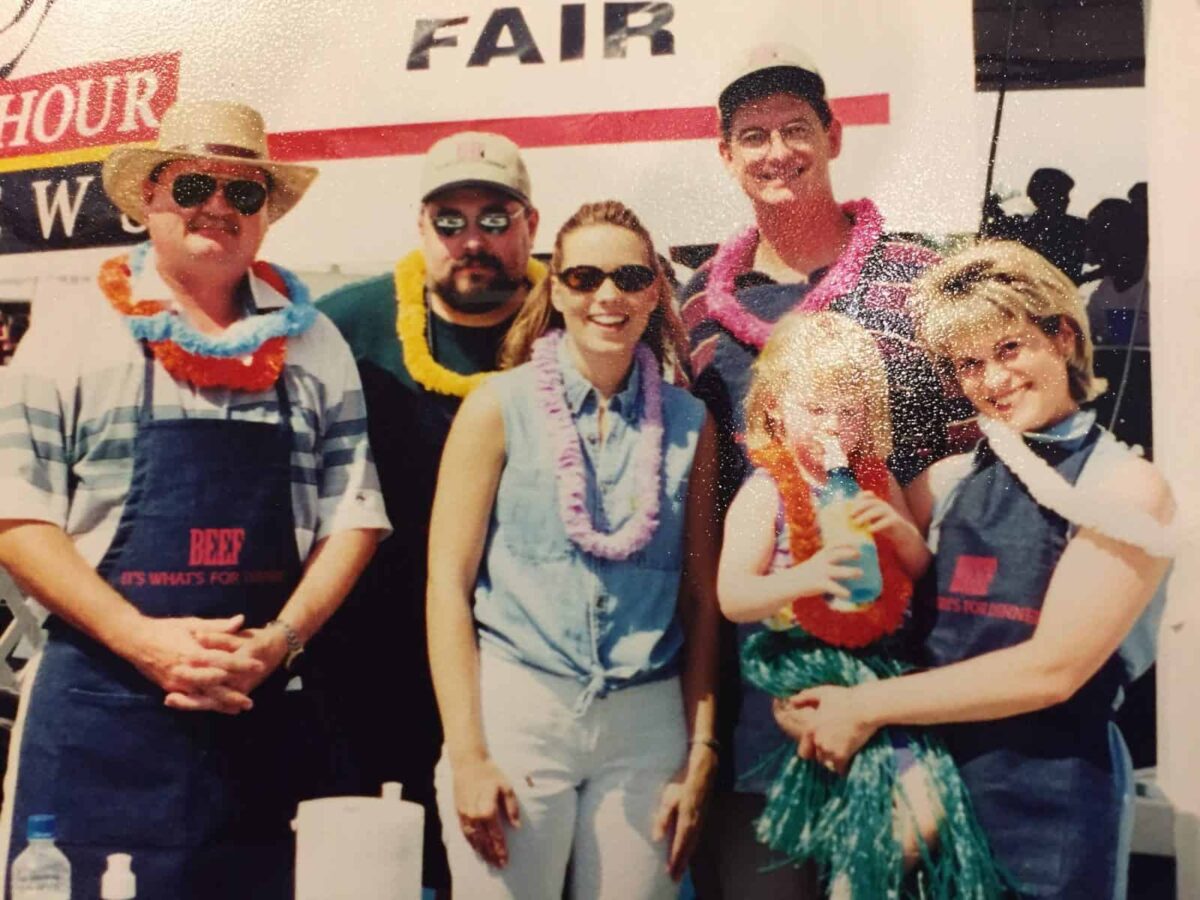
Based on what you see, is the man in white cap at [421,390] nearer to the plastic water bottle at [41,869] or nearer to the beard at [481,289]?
the beard at [481,289]

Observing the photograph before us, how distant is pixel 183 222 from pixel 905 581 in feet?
5.24

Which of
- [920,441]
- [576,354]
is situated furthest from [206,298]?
[920,441]

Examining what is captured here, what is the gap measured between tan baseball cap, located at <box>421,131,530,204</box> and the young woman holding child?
0.90m

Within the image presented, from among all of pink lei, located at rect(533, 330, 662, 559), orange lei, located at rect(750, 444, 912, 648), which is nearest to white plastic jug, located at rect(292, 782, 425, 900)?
pink lei, located at rect(533, 330, 662, 559)

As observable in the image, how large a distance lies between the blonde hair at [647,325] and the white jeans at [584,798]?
2.09 ft

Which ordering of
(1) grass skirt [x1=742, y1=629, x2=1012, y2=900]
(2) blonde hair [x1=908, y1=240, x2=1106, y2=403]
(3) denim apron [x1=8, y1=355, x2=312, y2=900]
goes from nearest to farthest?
(1) grass skirt [x1=742, y1=629, x2=1012, y2=900] → (2) blonde hair [x1=908, y1=240, x2=1106, y2=403] → (3) denim apron [x1=8, y1=355, x2=312, y2=900]

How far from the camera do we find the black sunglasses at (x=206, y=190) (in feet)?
8.03

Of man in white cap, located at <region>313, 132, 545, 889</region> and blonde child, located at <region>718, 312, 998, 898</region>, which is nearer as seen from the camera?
blonde child, located at <region>718, 312, 998, 898</region>

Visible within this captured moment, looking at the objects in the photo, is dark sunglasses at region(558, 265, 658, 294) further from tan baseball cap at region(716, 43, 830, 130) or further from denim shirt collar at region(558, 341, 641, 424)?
tan baseball cap at region(716, 43, 830, 130)

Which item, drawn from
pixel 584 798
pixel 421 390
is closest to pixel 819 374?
pixel 421 390

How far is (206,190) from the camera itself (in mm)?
2449

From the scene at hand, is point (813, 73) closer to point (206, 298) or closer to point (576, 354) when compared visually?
point (576, 354)

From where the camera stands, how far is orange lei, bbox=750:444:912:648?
2.21 m

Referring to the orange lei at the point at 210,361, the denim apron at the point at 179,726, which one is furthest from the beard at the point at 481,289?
the denim apron at the point at 179,726
